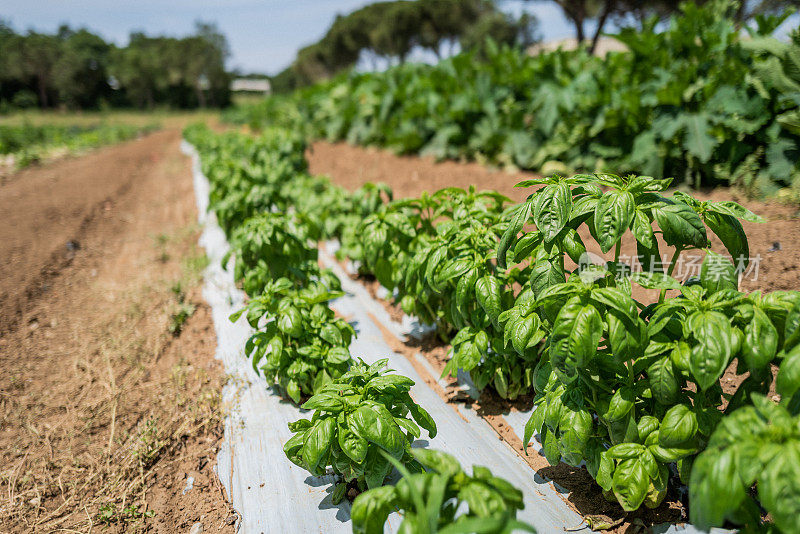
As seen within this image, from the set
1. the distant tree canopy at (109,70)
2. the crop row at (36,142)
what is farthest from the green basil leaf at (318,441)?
the distant tree canopy at (109,70)

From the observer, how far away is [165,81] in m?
43.2

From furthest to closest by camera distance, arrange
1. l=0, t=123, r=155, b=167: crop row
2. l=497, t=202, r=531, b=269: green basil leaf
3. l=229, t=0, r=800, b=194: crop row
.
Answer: l=0, t=123, r=155, b=167: crop row < l=229, t=0, r=800, b=194: crop row < l=497, t=202, r=531, b=269: green basil leaf

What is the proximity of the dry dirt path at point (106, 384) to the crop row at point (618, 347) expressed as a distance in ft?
2.08

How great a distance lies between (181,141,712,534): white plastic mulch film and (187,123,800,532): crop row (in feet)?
0.62

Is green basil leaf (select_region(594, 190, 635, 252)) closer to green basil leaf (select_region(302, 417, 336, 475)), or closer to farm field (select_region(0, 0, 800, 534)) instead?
farm field (select_region(0, 0, 800, 534))

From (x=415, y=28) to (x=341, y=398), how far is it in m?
42.9

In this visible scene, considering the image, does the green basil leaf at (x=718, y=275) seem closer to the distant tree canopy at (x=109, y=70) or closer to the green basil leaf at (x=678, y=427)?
the green basil leaf at (x=678, y=427)

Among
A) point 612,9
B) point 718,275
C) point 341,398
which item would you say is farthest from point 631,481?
point 612,9

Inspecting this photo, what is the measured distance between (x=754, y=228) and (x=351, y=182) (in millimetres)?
5379

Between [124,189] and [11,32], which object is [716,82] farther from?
[11,32]

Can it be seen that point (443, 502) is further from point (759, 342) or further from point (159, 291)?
point (159, 291)

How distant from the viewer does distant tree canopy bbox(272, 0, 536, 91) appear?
31.7m

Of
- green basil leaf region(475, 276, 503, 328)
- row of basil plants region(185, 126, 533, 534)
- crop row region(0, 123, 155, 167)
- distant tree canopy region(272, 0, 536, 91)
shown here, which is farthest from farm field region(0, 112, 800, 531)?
distant tree canopy region(272, 0, 536, 91)

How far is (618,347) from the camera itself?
1.25m
